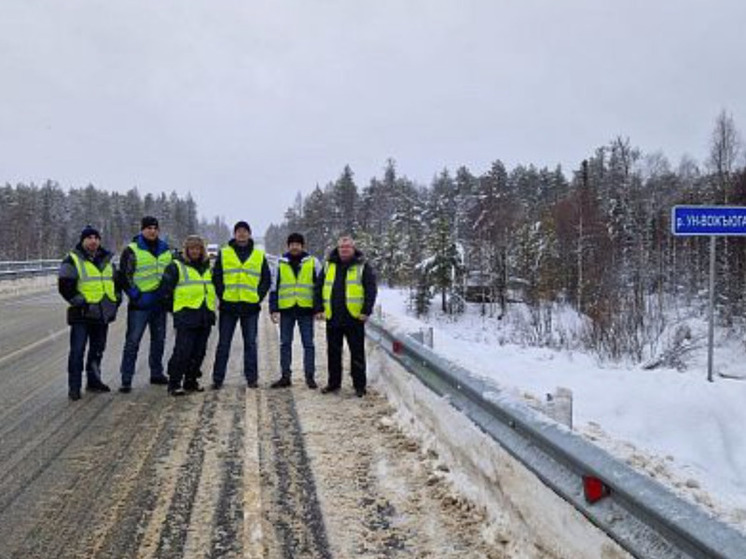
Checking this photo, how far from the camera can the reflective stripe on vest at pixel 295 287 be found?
8648mm

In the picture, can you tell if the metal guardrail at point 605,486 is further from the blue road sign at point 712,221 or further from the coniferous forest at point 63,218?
the coniferous forest at point 63,218

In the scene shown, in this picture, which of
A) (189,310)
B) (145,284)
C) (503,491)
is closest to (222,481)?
(503,491)

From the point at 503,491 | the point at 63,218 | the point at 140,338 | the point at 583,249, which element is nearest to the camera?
the point at 503,491

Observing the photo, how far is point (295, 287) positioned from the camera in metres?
8.66

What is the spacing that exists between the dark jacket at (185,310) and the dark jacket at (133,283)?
27cm

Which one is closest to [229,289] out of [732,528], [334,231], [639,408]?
[639,408]

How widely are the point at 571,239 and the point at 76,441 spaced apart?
164 feet

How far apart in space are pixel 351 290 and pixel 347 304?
17 cm

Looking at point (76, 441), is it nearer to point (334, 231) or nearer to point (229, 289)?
point (229, 289)

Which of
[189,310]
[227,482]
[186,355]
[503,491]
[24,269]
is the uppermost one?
[189,310]

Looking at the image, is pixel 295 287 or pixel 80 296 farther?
pixel 295 287

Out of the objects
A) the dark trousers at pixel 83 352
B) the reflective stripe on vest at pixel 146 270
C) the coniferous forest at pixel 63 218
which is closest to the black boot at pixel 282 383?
the reflective stripe on vest at pixel 146 270

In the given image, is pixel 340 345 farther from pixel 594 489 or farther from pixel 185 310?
pixel 594 489

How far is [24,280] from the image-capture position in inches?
1202
